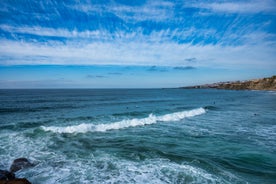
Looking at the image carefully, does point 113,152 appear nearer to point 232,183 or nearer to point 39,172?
point 39,172

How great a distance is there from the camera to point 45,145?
44.6 feet

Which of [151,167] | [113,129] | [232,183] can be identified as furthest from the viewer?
[113,129]

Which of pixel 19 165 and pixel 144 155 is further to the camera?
pixel 144 155

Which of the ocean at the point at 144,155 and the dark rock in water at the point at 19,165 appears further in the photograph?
the dark rock in water at the point at 19,165

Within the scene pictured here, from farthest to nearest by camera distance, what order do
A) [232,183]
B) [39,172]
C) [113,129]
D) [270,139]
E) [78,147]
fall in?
[113,129], [270,139], [78,147], [39,172], [232,183]

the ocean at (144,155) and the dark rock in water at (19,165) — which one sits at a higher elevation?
the dark rock in water at (19,165)

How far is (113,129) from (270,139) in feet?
43.2

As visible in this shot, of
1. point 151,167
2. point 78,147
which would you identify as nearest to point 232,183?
point 151,167

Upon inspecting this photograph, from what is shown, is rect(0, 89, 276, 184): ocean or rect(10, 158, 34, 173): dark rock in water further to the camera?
rect(10, 158, 34, 173): dark rock in water

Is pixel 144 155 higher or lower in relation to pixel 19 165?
lower

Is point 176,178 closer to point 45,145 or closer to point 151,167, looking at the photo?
point 151,167

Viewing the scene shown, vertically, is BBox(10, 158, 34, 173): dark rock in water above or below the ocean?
above

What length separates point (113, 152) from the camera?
479 inches

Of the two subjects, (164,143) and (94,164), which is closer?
(94,164)
